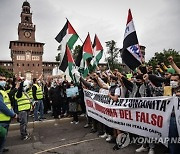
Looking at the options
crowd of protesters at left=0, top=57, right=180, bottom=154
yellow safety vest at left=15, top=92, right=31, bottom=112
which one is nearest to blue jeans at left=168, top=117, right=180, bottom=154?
crowd of protesters at left=0, top=57, right=180, bottom=154

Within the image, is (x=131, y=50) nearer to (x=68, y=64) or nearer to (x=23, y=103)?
(x=68, y=64)

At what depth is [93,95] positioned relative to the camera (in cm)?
→ 727

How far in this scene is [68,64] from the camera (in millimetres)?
8453

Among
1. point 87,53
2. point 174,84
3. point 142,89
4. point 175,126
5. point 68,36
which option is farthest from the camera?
point 68,36

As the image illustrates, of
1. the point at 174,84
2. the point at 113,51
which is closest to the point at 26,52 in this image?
the point at 113,51

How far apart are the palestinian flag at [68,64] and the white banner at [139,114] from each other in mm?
2089

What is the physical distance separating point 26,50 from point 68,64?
65.0 meters

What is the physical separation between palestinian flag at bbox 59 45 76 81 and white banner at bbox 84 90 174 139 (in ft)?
6.85

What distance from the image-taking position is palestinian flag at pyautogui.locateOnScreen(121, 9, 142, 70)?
604 centimetres

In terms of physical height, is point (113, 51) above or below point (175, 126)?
above

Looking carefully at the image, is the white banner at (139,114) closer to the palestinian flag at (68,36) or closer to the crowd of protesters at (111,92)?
the crowd of protesters at (111,92)

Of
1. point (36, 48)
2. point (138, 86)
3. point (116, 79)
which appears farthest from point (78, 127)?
point (36, 48)

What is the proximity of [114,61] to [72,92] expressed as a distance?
218 ft

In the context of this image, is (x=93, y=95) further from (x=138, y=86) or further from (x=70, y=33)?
(x=70, y=33)
